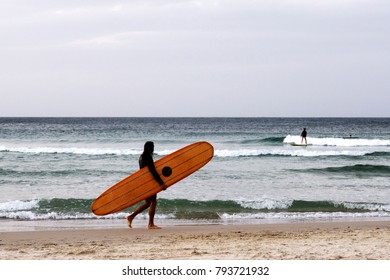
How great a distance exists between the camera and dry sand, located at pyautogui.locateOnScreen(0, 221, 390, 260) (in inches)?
249

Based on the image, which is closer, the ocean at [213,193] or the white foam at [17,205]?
the ocean at [213,193]

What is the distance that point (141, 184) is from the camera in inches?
356

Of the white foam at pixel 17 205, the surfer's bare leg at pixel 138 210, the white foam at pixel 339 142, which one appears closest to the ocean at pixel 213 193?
the white foam at pixel 17 205

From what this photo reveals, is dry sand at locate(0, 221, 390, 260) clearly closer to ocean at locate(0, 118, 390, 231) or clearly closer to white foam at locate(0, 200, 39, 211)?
ocean at locate(0, 118, 390, 231)

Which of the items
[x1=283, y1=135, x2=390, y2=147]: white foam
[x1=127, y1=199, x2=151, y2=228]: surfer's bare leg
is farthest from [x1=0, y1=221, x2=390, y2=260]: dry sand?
[x1=283, y1=135, x2=390, y2=147]: white foam

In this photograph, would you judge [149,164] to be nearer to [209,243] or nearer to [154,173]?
[154,173]

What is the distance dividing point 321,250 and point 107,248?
263cm

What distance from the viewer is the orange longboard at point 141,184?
29.5ft

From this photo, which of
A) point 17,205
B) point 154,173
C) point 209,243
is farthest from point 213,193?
point 209,243

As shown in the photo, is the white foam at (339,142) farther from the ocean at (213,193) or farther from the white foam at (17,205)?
the white foam at (17,205)

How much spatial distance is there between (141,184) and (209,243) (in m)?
2.20

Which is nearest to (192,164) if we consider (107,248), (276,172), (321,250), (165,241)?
(165,241)

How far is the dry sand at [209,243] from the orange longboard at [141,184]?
0.45m

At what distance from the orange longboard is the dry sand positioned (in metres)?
0.45
